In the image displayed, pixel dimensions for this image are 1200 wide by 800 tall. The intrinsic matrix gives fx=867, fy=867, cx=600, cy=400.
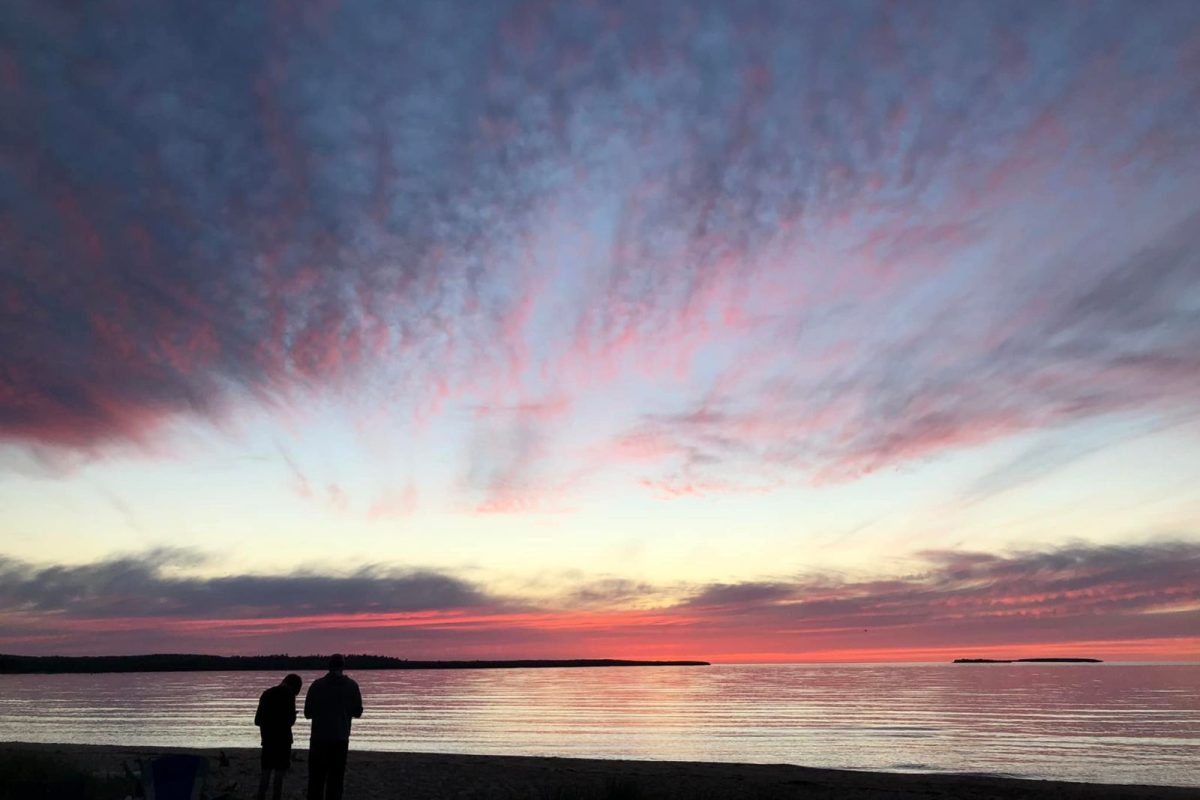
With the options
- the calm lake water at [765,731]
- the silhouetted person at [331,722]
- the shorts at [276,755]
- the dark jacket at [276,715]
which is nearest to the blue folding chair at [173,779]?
the silhouetted person at [331,722]

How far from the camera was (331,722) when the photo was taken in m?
12.7

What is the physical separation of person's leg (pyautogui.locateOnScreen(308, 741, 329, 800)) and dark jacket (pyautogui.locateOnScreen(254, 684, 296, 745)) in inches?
33.3

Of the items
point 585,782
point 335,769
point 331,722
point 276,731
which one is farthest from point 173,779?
point 585,782

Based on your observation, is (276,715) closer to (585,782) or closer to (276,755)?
(276,755)

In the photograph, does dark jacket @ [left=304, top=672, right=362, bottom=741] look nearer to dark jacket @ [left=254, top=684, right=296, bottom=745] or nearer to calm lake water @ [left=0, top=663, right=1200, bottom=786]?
dark jacket @ [left=254, top=684, right=296, bottom=745]

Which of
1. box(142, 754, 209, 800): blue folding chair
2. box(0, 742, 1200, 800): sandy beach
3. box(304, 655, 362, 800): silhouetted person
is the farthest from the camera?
box(0, 742, 1200, 800): sandy beach

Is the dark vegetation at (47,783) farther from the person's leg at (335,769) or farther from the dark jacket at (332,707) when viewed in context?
the dark jacket at (332,707)

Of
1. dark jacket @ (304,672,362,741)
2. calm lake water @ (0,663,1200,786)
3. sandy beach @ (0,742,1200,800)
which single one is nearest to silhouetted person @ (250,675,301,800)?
dark jacket @ (304,672,362,741)

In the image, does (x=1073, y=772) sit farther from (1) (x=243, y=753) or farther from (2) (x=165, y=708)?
(2) (x=165, y=708)

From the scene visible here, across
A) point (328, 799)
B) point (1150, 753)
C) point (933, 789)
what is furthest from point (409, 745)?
point (1150, 753)

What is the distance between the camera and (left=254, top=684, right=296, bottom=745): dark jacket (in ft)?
44.4

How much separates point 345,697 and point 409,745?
31591 millimetres

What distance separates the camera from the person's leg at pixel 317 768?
42.0ft

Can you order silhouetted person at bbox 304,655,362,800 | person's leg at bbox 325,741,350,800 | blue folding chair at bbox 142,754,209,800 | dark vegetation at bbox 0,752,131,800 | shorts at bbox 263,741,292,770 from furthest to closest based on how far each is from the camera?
dark vegetation at bbox 0,752,131,800 → shorts at bbox 263,741,292,770 → person's leg at bbox 325,741,350,800 → silhouetted person at bbox 304,655,362,800 → blue folding chair at bbox 142,754,209,800
